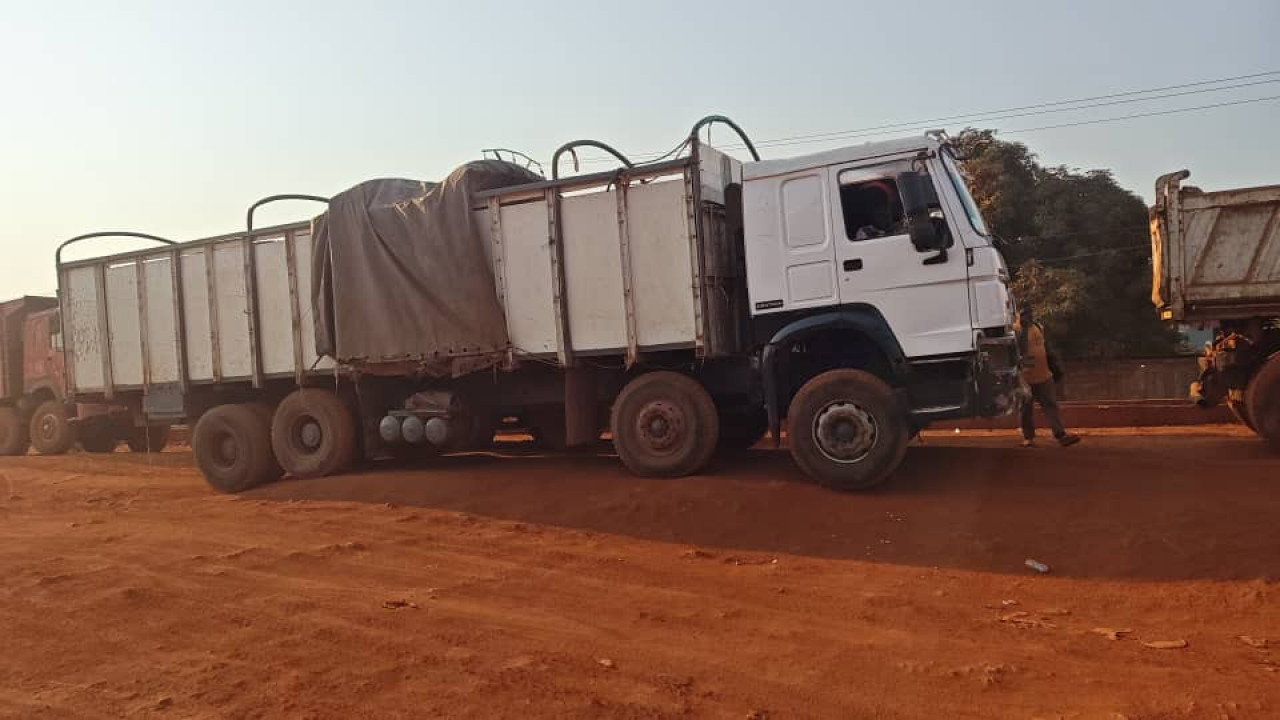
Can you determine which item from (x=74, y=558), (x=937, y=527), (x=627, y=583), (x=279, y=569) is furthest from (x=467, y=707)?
(x=74, y=558)

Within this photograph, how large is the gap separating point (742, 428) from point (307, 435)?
17.0ft

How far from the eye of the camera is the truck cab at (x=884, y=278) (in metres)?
7.25

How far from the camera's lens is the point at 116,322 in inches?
466

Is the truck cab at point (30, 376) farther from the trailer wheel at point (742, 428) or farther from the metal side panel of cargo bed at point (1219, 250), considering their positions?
the metal side panel of cargo bed at point (1219, 250)

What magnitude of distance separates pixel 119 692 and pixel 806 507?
5.00m

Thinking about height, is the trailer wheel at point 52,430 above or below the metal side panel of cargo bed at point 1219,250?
below

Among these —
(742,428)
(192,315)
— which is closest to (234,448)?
(192,315)

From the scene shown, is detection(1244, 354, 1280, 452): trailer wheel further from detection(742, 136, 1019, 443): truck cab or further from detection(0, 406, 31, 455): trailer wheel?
detection(0, 406, 31, 455): trailer wheel

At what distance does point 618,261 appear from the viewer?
8.52 metres

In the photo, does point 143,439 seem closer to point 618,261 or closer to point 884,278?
point 618,261

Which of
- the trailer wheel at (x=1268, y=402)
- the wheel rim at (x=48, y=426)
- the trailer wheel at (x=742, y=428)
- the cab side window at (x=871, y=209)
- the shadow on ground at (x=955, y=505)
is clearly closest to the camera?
the shadow on ground at (x=955, y=505)

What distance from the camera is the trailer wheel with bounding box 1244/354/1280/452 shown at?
9.05m

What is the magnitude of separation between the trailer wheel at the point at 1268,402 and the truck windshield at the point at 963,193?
3894 mm

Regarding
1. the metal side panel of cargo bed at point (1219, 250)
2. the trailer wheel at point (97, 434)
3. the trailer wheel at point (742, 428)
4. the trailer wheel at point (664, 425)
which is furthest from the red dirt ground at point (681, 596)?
the trailer wheel at point (97, 434)
